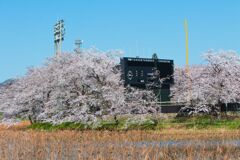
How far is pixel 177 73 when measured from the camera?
7375 cm

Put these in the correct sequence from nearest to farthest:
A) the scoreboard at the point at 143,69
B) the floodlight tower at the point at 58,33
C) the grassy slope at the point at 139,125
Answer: the grassy slope at the point at 139,125 → the scoreboard at the point at 143,69 → the floodlight tower at the point at 58,33

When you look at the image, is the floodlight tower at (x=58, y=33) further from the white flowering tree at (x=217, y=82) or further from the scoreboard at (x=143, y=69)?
the white flowering tree at (x=217, y=82)

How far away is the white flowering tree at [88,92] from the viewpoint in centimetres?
4028

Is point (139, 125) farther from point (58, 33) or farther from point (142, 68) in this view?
point (58, 33)

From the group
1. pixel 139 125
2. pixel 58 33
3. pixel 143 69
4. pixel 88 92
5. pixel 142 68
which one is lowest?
pixel 139 125

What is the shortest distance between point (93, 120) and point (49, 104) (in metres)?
6.85

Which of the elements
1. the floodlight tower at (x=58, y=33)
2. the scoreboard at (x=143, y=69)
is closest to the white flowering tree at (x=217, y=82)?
the scoreboard at (x=143, y=69)

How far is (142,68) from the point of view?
215 ft

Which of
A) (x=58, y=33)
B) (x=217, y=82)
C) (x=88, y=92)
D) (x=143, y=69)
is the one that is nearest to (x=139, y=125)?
(x=88, y=92)

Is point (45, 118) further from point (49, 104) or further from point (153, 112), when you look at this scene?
point (153, 112)

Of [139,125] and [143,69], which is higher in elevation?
[143,69]

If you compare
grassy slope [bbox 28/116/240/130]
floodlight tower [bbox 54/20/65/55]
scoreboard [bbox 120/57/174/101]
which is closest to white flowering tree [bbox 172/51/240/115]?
grassy slope [bbox 28/116/240/130]

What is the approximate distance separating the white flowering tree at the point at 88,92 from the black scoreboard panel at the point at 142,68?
1681 centimetres

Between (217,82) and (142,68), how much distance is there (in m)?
17.7
